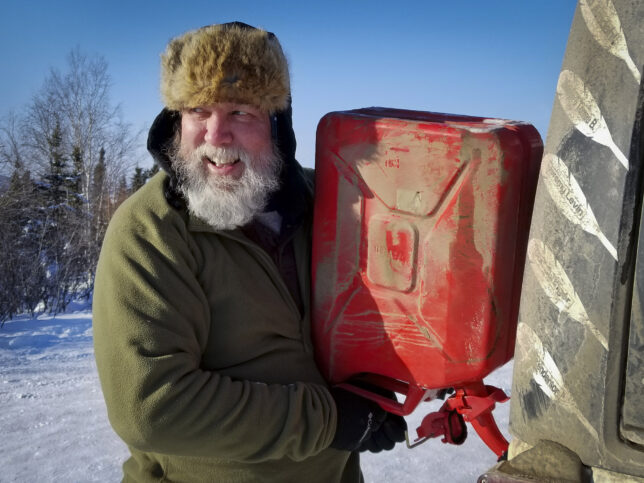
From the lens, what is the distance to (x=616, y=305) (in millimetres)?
886

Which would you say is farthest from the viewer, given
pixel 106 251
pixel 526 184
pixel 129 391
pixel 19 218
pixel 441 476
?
pixel 19 218

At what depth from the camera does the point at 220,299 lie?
5.46 feet

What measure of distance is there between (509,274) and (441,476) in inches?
70.7

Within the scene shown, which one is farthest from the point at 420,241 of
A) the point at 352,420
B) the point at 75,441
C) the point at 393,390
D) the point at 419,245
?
the point at 75,441

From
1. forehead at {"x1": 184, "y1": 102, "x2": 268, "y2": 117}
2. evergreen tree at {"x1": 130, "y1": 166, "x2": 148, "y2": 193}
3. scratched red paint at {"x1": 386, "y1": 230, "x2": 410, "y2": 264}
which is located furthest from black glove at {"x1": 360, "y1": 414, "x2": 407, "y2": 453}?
evergreen tree at {"x1": 130, "y1": 166, "x2": 148, "y2": 193}

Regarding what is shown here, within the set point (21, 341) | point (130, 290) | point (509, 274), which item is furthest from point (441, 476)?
point (21, 341)

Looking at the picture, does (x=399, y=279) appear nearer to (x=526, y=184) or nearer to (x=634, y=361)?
(x=526, y=184)

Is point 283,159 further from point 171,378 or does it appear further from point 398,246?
point 171,378

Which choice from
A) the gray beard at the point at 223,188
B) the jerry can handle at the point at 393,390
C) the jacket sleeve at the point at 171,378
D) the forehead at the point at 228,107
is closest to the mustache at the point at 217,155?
the gray beard at the point at 223,188

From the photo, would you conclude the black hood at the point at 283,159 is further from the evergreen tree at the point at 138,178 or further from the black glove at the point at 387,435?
the evergreen tree at the point at 138,178

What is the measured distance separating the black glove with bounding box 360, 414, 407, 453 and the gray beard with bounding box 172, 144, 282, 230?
0.79 m

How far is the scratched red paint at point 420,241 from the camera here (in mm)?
1355

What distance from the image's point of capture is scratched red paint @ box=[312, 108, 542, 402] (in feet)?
4.45

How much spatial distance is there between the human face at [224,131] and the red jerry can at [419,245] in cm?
27
